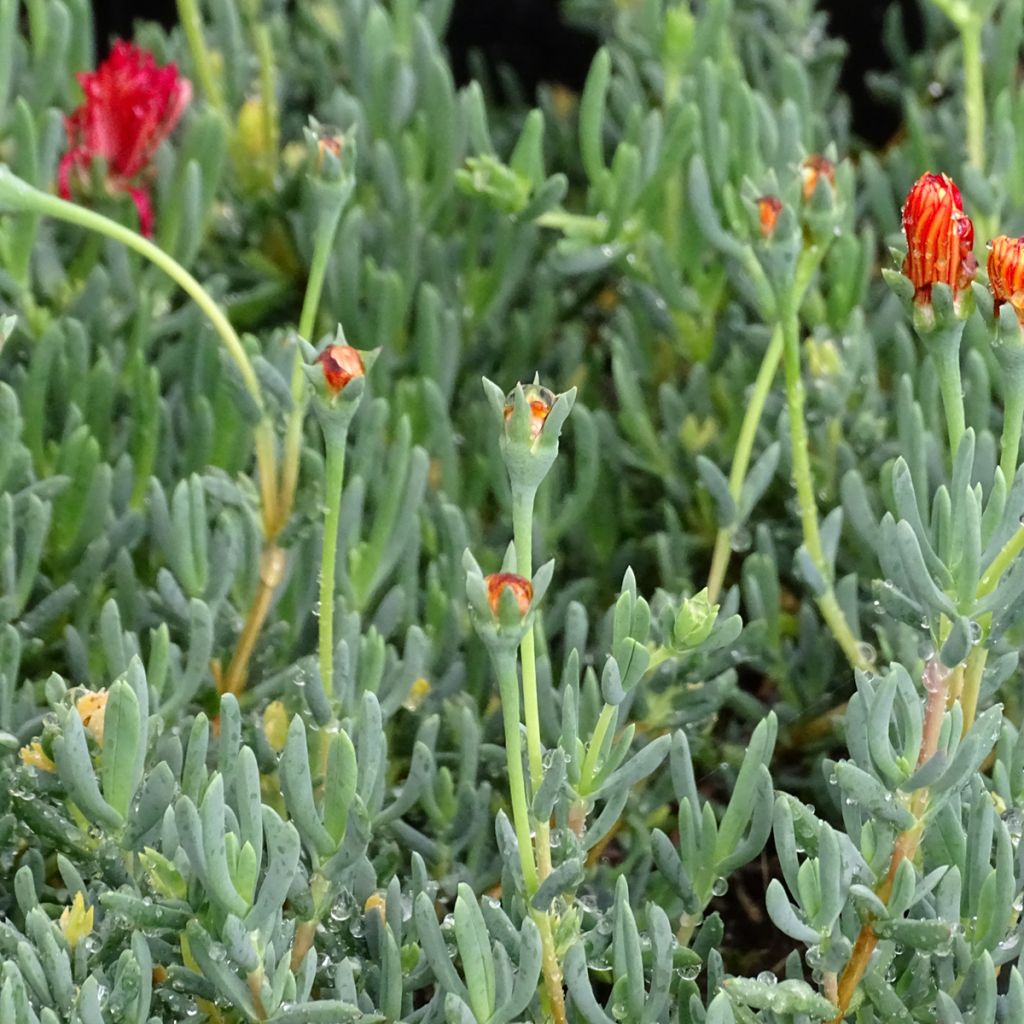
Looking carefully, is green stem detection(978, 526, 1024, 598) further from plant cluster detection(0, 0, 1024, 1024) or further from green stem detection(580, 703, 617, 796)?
green stem detection(580, 703, 617, 796)

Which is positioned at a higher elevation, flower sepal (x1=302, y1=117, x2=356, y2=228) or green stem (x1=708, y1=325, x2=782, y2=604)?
flower sepal (x1=302, y1=117, x2=356, y2=228)

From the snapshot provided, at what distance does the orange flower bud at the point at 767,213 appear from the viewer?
0.80 m

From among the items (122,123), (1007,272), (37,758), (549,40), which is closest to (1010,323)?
(1007,272)

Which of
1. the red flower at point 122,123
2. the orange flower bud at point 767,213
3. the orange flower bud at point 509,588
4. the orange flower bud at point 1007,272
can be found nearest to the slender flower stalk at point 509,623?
the orange flower bud at point 509,588

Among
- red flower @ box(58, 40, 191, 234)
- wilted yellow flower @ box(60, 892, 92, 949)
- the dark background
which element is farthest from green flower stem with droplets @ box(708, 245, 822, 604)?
the dark background

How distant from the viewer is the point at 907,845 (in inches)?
23.8

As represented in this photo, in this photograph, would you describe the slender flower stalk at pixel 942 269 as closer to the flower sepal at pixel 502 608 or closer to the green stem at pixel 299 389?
the flower sepal at pixel 502 608

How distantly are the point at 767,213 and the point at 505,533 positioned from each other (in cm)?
29

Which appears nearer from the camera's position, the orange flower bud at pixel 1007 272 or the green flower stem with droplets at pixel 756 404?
the orange flower bud at pixel 1007 272

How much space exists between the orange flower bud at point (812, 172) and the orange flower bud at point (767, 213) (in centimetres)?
5

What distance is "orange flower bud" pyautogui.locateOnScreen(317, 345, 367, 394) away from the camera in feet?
2.07

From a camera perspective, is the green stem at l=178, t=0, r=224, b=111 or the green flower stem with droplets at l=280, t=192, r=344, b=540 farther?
the green stem at l=178, t=0, r=224, b=111

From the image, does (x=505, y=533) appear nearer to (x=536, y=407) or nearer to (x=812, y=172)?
(x=812, y=172)

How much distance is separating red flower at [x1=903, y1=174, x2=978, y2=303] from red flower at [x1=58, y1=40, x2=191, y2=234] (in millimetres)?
626
